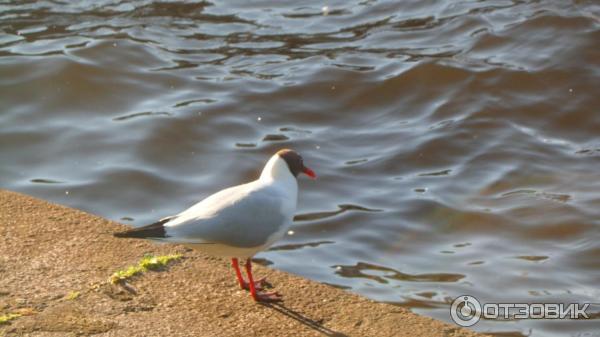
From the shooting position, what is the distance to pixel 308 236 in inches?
240

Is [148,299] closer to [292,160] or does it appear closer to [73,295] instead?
[73,295]

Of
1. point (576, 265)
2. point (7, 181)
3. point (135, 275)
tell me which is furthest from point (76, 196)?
point (576, 265)

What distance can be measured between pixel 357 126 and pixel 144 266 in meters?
3.76

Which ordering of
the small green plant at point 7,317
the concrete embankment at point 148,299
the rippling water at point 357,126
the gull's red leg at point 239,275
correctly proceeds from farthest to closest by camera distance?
1. the rippling water at point 357,126
2. the gull's red leg at point 239,275
3. the concrete embankment at point 148,299
4. the small green plant at point 7,317

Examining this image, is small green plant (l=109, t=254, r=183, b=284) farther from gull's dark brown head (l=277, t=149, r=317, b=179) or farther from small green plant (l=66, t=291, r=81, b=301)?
gull's dark brown head (l=277, t=149, r=317, b=179)

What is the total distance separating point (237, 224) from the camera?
13.4 feet

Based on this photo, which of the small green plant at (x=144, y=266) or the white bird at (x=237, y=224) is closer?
the white bird at (x=237, y=224)

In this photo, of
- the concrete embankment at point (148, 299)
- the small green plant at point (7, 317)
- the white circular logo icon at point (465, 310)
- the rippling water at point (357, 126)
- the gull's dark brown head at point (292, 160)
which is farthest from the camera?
the rippling water at point (357, 126)

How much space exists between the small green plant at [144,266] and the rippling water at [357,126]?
1.36 metres

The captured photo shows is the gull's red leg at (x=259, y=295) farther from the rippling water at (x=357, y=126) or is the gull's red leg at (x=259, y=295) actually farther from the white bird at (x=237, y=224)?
the rippling water at (x=357, y=126)

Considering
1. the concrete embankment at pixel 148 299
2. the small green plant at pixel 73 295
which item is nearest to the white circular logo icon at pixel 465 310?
the concrete embankment at pixel 148 299

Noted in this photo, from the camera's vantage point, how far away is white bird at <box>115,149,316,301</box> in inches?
157

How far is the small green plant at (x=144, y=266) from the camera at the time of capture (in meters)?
4.14

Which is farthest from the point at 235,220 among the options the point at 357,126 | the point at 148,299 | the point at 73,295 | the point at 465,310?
the point at 357,126
